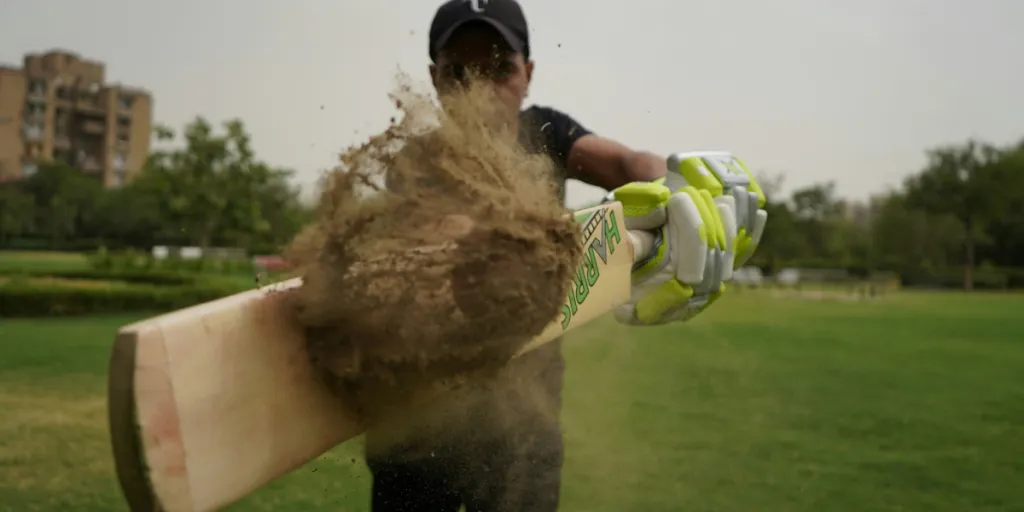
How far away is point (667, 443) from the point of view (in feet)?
15.8

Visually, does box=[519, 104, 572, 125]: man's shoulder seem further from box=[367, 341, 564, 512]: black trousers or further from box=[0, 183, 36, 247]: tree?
box=[0, 183, 36, 247]: tree

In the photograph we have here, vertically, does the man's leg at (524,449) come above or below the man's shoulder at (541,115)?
below

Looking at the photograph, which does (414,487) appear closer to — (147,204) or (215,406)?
(215,406)

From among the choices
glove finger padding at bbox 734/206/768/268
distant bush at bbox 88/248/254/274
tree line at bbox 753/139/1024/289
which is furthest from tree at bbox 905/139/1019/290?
glove finger padding at bbox 734/206/768/268

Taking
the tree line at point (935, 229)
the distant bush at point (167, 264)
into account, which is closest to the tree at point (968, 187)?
the tree line at point (935, 229)

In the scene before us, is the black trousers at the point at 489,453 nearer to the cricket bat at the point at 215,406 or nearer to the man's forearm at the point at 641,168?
the cricket bat at the point at 215,406

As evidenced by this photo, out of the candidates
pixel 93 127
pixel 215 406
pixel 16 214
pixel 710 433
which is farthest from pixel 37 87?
pixel 215 406

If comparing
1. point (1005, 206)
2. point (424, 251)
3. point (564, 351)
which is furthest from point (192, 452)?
point (1005, 206)

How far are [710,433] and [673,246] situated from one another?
351 centimetres

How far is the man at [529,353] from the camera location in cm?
157

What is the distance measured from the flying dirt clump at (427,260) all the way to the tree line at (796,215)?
10061mm

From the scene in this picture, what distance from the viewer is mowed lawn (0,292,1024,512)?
360 centimetres

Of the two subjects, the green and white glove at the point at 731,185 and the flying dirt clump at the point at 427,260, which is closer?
the flying dirt clump at the point at 427,260

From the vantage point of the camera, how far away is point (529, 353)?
1543mm
